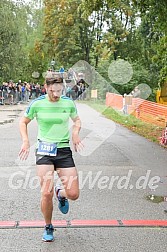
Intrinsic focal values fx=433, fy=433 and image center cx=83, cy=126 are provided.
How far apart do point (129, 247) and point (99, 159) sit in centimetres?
552

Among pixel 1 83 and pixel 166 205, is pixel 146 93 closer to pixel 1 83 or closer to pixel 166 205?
pixel 1 83

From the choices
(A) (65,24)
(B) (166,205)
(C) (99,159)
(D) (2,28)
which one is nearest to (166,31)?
(C) (99,159)

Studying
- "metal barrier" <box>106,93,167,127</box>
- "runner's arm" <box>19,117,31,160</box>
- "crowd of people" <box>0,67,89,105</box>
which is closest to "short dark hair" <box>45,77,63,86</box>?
"runner's arm" <box>19,117,31,160</box>

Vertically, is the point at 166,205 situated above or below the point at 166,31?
below

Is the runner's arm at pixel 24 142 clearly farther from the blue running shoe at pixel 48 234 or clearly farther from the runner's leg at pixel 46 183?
the blue running shoe at pixel 48 234

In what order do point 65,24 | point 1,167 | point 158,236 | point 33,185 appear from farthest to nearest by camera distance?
point 65,24, point 1,167, point 33,185, point 158,236

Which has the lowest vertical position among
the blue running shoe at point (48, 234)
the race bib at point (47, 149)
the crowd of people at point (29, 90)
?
the crowd of people at point (29, 90)

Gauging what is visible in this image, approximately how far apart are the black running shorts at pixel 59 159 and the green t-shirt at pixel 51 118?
0.07 metres

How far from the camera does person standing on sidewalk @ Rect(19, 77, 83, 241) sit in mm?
4695

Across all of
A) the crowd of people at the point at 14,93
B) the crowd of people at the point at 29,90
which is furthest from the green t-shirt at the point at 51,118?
the crowd of people at the point at 14,93

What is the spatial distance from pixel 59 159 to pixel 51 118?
0.46 m

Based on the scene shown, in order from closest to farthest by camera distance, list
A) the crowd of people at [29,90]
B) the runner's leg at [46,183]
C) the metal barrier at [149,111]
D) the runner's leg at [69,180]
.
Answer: the runner's leg at [46,183]
the runner's leg at [69,180]
the metal barrier at [149,111]
the crowd of people at [29,90]

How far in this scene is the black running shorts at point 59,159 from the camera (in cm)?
471

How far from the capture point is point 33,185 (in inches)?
293
